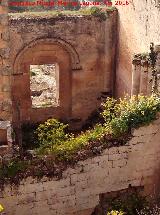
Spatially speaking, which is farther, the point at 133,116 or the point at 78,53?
the point at 78,53

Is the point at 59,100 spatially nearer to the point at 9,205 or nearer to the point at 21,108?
the point at 21,108

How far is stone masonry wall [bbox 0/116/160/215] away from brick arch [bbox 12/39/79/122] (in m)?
5.43

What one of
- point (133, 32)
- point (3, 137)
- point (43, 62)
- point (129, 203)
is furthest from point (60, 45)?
point (129, 203)

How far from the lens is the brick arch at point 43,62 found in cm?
1327

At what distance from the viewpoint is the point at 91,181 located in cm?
864

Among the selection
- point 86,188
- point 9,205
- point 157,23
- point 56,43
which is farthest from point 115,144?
point 56,43

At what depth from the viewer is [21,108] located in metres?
14.0

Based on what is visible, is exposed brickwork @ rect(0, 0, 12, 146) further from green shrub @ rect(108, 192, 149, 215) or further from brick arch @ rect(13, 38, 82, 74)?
brick arch @ rect(13, 38, 82, 74)

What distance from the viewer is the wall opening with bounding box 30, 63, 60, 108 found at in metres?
14.5

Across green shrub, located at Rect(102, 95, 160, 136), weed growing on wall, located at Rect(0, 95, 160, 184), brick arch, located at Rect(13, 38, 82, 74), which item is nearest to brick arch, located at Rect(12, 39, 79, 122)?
brick arch, located at Rect(13, 38, 82, 74)

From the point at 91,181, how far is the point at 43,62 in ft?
19.3

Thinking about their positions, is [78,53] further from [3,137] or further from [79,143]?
[79,143]

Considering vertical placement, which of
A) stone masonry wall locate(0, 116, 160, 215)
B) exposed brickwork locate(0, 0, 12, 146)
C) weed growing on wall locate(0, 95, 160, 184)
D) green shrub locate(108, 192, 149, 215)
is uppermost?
exposed brickwork locate(0, 0, 12, 146)

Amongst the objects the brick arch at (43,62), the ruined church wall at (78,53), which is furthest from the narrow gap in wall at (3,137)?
the brick arch at (43,62)
